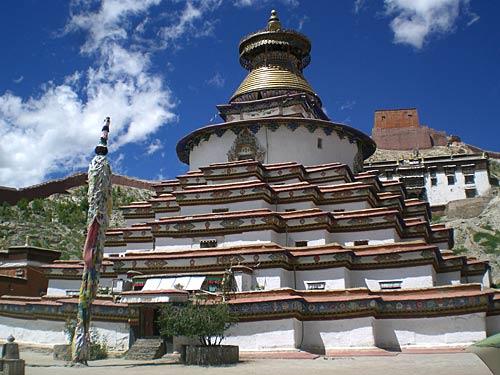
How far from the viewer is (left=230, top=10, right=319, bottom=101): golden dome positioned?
29.4 metres

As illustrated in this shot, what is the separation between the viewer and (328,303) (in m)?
17.0

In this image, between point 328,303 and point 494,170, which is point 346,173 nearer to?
point 328,303

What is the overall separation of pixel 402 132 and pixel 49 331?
68.1 meters

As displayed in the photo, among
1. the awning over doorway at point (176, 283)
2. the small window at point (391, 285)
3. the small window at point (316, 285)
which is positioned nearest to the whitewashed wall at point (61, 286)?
the awning over doorway at point (176, 283)

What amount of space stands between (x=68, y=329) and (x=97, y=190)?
4691mm

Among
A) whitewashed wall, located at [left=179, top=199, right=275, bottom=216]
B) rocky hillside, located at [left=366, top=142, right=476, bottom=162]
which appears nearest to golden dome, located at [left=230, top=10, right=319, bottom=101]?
whitewashed wall, located at [left=179, top=199, right=275, bottom=216]

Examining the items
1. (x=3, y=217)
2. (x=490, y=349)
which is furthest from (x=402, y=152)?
(x=490, y=349)

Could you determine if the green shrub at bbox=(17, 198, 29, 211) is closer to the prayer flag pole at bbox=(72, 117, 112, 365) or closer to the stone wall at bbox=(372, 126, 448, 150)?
the prayer flag pole at bbox=(72, 117, 112, 365)

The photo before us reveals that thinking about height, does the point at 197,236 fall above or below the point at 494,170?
below

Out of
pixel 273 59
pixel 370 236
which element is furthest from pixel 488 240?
pixel 370 236

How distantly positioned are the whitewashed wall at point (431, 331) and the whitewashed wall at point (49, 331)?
27.1 ft

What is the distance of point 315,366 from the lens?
13.3 metres

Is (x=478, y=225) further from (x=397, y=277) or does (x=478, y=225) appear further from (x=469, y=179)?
(x=397, y=277)

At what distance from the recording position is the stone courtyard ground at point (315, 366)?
11758mm
